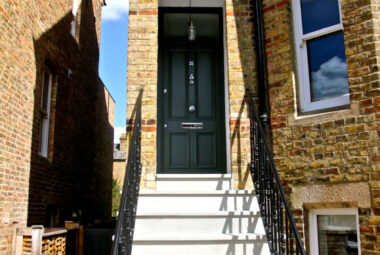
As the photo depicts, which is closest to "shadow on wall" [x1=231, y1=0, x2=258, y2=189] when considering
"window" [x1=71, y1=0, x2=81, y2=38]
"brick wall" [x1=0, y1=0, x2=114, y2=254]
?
"brick wall" [x1=0, y1=0, x2=114, y2=254]

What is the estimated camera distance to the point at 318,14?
5.24 metres

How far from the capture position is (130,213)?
13.5 ft

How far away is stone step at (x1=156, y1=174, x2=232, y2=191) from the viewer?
5473 mm

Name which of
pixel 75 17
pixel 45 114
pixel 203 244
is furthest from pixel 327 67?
pixel 75 17

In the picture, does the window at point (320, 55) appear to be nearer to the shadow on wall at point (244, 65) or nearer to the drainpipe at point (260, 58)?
the drainpipe at point (260, 58)

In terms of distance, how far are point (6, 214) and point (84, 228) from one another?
1443 mm

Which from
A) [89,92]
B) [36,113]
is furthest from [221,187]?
[89,92]

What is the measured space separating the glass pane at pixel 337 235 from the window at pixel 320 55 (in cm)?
131

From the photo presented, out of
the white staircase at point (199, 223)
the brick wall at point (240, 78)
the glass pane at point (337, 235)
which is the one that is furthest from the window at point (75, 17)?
the glass pane at point (337, 235)

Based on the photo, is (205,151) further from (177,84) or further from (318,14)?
(318,14)

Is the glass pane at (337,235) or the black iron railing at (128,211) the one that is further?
the glass pane at (337,235)

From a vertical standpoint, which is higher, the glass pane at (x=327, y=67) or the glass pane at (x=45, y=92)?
the glass pane at (x=45, y=92)

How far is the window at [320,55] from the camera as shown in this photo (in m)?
4.94

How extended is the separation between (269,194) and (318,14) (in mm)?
2401
